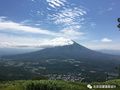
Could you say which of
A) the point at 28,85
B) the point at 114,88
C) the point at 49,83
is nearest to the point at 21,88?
the point at 28,85

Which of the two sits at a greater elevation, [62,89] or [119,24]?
[119,24]

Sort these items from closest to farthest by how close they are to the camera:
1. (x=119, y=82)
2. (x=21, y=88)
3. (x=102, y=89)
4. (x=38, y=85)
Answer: (x=38, y=85)
(x=21, y=88)
(x=102, y=89)
(x=119, y=82)

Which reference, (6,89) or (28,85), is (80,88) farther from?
(6,89)

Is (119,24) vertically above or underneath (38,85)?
above

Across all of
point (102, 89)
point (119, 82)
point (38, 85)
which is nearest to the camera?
point (38, 85)

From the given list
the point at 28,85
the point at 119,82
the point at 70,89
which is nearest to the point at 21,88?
the point at 28,85

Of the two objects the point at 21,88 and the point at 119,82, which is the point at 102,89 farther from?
the point at 21,88

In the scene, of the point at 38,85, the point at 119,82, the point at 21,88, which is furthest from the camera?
the point at 119,82

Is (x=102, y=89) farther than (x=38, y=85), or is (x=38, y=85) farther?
(x=102, y=89)

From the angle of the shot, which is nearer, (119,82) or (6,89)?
(6,89)
